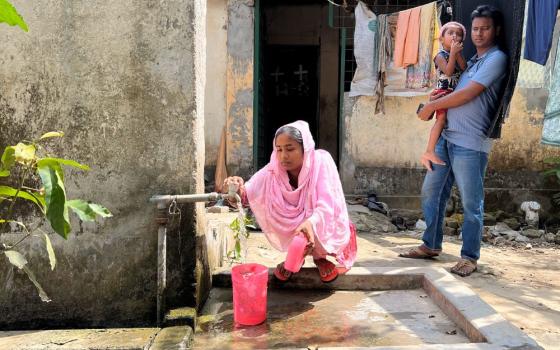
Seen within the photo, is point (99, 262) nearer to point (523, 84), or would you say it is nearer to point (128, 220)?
point (128, 220)

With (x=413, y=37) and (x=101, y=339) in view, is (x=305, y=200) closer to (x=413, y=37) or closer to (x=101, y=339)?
(x=101, y=339)

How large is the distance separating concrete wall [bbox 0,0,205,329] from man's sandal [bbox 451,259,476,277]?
2.29 meters

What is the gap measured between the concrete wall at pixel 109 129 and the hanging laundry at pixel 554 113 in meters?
3.14

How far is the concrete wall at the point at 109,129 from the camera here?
2.29m

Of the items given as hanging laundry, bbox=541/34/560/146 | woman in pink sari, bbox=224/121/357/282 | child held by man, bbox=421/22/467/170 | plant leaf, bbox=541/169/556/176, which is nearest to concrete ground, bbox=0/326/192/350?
woman in pink sari, bbox=224/121/357/282

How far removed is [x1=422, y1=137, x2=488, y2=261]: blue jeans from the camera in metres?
3.61

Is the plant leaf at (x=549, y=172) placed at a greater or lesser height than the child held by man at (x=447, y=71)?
lesser

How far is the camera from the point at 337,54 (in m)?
9.72

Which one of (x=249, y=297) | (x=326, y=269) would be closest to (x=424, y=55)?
(x=326, y=269)

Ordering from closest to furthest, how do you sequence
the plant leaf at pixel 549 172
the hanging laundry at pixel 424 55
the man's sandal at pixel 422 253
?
the man's sandal at pixel 422 253, the hanging laundry at pixel 424 55, the plant leaf at pixel 549 172

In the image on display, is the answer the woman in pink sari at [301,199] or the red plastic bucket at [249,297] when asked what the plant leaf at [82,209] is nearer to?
the red plastic bucket at [249,297]

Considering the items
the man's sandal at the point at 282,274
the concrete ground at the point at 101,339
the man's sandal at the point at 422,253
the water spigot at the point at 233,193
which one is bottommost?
the man's sandal at the point at 422,253

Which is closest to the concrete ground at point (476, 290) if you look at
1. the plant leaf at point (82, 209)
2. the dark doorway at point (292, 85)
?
the plant leaf at point (82, 209)

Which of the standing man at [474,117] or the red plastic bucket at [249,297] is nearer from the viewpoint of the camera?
the red plastic bucket at [249,297]
